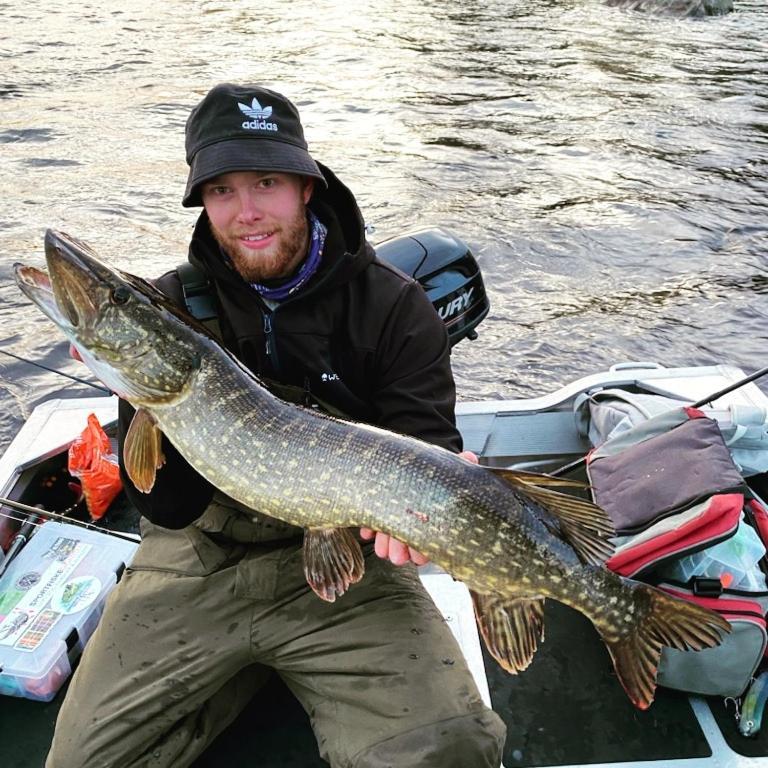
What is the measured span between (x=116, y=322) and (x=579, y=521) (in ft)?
4.43

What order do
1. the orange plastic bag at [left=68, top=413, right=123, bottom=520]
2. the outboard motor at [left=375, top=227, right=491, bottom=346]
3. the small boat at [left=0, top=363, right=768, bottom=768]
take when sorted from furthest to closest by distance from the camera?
the outboard motor at [left=375, top=227, right=491, bottom=346], the orange plastic bag at [left=68, top=413, right=123, bottom=520], the small boat at [left=0, top=363, right=768, bottom=768]

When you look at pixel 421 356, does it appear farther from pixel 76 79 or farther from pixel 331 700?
pixel 76 79

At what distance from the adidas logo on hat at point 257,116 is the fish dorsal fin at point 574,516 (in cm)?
126

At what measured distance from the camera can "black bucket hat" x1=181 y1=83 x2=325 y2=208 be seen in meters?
2.34

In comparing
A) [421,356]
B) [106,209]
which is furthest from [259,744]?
[106,209]

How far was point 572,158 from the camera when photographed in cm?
928

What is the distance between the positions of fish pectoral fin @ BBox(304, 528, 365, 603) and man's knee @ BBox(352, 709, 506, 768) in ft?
1.33

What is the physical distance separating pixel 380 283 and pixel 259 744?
1467mm

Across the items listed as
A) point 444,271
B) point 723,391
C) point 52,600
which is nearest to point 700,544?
point 723,391

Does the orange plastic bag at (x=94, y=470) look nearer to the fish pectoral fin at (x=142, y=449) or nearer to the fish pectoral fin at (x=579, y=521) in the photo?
the fish pectoral fin at (x=142, y=449)

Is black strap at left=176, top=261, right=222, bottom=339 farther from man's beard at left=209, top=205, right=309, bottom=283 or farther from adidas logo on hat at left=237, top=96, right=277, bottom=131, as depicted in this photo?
adidas logo on hat at left=237, top=96, right=277, bottom=131

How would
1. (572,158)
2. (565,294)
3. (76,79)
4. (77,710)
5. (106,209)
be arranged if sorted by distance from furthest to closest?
(76,79)
(572,158)
(106,209)
(565,294)
(77,710)

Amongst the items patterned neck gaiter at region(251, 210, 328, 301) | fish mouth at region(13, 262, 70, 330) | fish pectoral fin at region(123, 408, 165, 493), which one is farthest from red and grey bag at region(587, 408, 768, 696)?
fish mouth at region(13, 262, 70, 330)

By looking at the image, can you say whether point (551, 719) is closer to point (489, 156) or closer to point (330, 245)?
point (330, 245)
